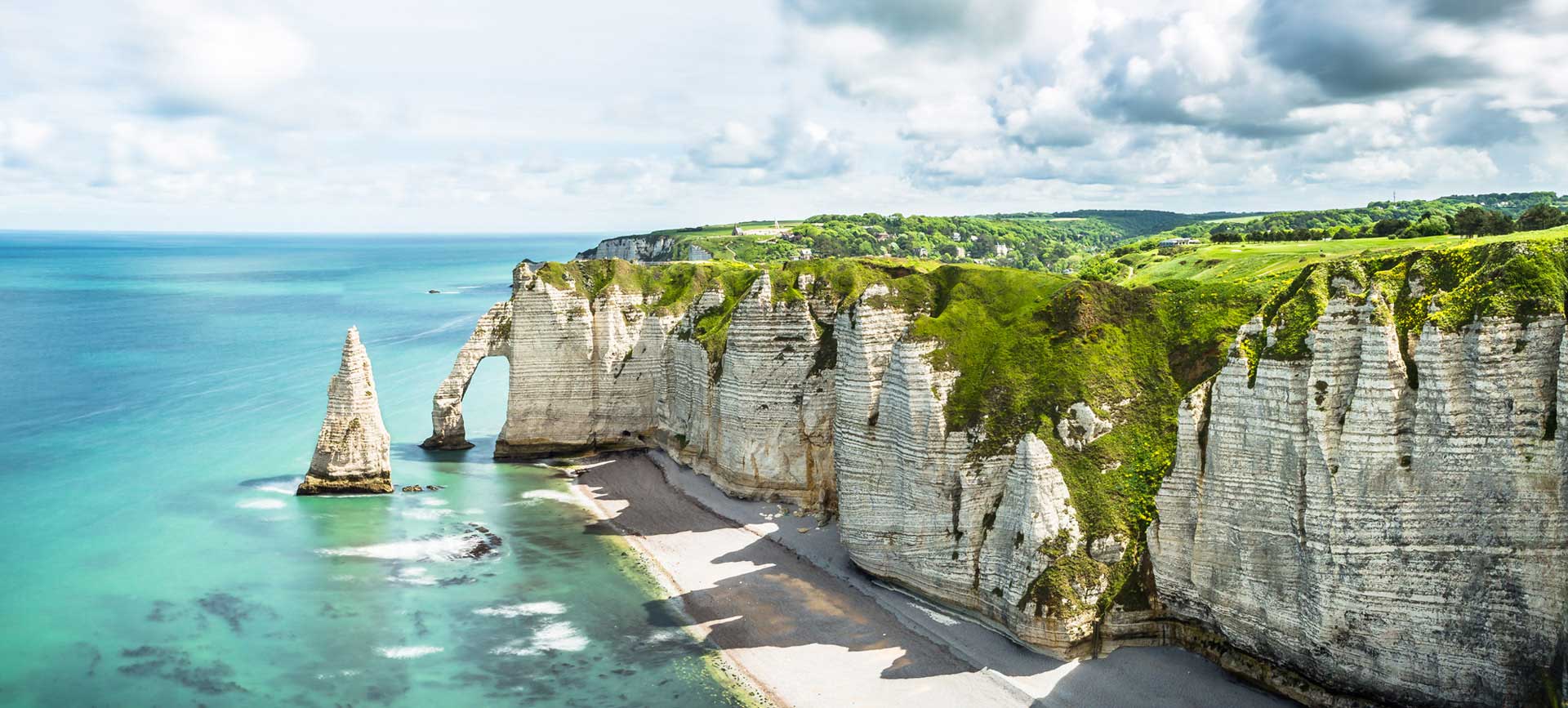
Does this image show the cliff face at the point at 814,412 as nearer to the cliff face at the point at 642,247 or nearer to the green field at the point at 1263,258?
the green field at the point at 1263,258

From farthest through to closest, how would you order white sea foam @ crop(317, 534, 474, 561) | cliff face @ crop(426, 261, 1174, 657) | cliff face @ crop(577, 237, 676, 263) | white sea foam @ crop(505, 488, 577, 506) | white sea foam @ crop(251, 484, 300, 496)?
cliff face @ crop(577, 237, 676, 263)
white sea foam @ crop(251, 484, 300, 496)
white sea foam @ crop(505, 488, 577, 506)
white sea foam @ crop(317, 534, 474, 561)
cliff face @ crop(426, 261, 1174, 657)

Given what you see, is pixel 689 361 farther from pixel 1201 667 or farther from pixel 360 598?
pixel 1201 667

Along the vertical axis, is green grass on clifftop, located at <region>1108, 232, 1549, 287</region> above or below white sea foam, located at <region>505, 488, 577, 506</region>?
above

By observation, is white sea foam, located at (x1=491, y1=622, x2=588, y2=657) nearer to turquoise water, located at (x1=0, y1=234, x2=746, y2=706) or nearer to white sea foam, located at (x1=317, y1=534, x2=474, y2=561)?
turquoise water, located at (x1=0, y1=234, x2=746, y2=706)

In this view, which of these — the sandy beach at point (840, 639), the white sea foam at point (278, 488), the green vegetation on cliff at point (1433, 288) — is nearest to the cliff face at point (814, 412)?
the sandy beach at point (840, 639)

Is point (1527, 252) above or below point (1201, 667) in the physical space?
above

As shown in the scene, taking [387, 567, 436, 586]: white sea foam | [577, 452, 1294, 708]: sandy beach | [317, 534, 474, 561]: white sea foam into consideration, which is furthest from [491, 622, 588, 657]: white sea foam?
[317, 534, 474, 561]: white sea foam

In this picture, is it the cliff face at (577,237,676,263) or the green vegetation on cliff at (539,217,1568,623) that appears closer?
the green vegetation on cliff at (539,217,1568,623)

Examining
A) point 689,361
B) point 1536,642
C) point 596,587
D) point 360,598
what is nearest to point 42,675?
point 360,598
